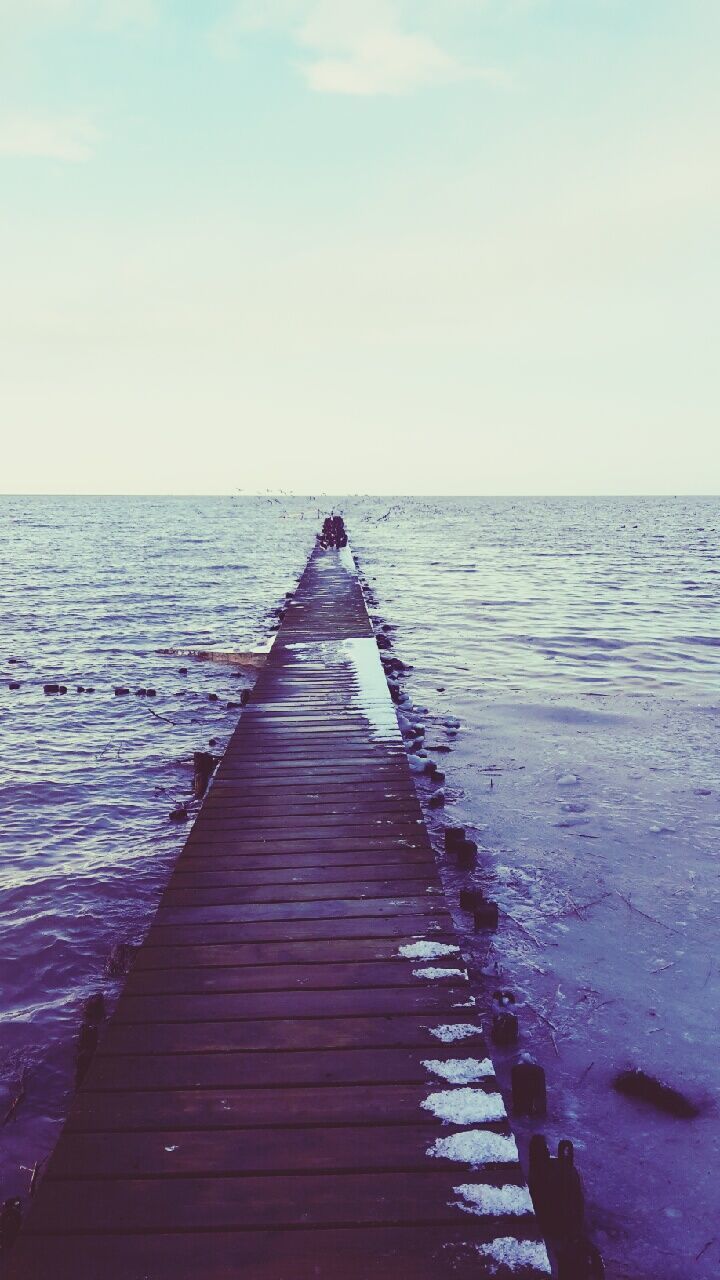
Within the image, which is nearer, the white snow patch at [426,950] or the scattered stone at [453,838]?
the white snow patch at [426,950]

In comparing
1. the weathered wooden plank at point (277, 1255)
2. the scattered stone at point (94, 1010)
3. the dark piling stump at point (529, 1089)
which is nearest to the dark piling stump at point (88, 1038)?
the scattered stone at point (94, 1010)

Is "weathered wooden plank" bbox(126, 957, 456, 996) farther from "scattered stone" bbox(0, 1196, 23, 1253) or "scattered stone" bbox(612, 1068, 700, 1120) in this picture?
"scattered stone" bbox(612, 1068, 700, 1120)

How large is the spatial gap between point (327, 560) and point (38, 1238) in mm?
30303

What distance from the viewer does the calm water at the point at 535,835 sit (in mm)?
4469

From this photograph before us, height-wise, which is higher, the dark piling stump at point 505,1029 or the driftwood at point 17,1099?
the dark piling stump at point 505,1029

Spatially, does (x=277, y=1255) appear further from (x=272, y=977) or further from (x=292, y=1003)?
(x=272, y=977)

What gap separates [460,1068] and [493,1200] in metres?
0.71

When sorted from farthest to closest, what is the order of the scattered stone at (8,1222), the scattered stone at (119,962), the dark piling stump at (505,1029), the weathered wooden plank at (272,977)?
1. the scattered stone at (119,962)
2. the dark piling stump at (505,1029)
3. the weathered wooden plank at (272,977)
4. the scattered stone at (8,1222)

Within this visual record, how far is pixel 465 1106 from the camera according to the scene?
3.39 meters

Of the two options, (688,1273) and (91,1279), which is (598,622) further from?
(91,1279)

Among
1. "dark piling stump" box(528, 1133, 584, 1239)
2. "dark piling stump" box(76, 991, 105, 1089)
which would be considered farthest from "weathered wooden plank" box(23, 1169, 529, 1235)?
"dark piling stump" box(76, 991, 105, 1089)

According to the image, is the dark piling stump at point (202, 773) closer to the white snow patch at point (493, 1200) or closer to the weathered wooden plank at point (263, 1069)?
the weathered wooden plank at point (263, 1069)

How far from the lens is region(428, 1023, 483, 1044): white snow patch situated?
12.6 feet

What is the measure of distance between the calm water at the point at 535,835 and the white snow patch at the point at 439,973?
3.57 ft
